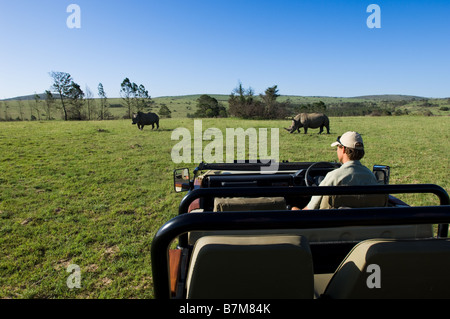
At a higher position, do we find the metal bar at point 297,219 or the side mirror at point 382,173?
the metal bar at point 297,219

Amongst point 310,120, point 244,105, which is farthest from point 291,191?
point 244,105

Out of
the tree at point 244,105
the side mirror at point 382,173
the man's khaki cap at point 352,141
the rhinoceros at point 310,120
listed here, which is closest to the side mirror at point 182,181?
the man's khaki cap at point 352,141

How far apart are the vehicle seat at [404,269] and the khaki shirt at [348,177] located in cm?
127

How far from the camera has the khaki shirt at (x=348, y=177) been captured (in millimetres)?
2414

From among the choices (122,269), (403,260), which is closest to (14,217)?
(122,269)

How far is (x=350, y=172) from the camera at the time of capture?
2457mm

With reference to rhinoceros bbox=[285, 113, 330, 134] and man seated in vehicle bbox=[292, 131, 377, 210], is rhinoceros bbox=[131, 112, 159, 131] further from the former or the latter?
man seated in vehicle bbox=[292, 131, 377, 210]

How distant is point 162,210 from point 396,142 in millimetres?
12365

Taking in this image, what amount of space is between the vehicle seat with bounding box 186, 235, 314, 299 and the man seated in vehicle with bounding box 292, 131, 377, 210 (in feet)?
Result: 4.50

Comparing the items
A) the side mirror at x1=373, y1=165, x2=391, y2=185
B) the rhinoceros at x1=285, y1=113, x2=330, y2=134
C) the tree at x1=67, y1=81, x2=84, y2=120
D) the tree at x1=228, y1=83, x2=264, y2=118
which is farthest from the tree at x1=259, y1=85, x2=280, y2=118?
the side mirror at x1=373, y1=165, x2=391, y2=185

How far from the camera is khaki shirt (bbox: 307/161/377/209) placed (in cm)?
241

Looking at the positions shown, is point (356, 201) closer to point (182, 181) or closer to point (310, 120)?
point (182, 181)

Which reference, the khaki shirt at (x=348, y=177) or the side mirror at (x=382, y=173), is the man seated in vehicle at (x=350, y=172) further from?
the side mirror at (x=382, y=173)

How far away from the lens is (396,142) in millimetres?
13055
